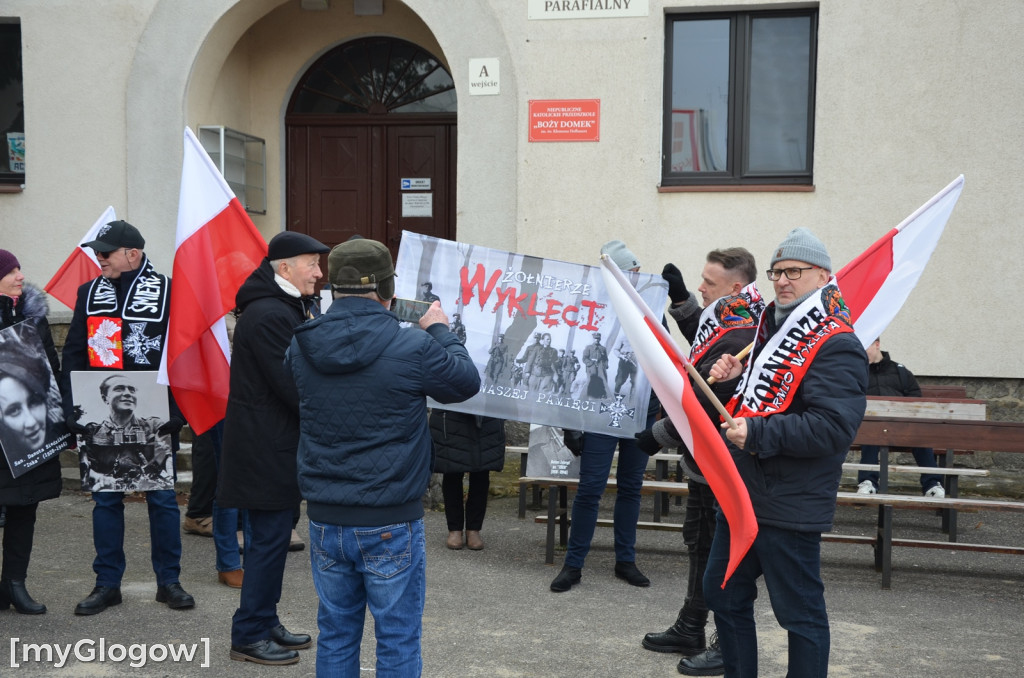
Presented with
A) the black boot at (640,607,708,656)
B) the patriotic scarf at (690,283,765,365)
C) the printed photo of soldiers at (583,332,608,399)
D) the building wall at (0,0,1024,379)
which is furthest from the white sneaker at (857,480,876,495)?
the patriotic scarf at (690,283,765,365)

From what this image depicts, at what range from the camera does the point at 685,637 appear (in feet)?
15.9

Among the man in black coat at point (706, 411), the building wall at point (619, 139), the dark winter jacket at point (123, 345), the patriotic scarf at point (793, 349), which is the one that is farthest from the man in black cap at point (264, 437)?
the building wall at point (619, 139)

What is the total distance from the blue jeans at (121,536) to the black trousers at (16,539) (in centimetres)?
37

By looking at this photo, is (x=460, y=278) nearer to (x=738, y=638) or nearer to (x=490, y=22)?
(x=738, y=638)

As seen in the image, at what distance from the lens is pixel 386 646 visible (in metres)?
3.46

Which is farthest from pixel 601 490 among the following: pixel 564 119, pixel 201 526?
pixel 564 119

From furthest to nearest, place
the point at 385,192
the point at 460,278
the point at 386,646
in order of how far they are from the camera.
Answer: the point at 385,192
the point at 460,278
the point at 386,646

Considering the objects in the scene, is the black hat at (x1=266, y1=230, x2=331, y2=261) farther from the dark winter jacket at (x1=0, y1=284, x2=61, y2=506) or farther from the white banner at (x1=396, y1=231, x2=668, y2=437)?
the dark winter jacket at (x1=0, y1=284, x2=61, y2=506)

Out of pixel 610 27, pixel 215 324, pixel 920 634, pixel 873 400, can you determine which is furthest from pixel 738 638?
pixel 610 27

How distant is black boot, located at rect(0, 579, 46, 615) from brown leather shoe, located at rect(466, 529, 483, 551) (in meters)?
2.66

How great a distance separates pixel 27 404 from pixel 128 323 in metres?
0.69

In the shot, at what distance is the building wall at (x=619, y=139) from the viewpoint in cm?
876

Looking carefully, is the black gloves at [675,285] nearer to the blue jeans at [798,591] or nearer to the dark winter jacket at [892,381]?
the blue jeans at [798,591]

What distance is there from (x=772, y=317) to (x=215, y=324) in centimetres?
308
